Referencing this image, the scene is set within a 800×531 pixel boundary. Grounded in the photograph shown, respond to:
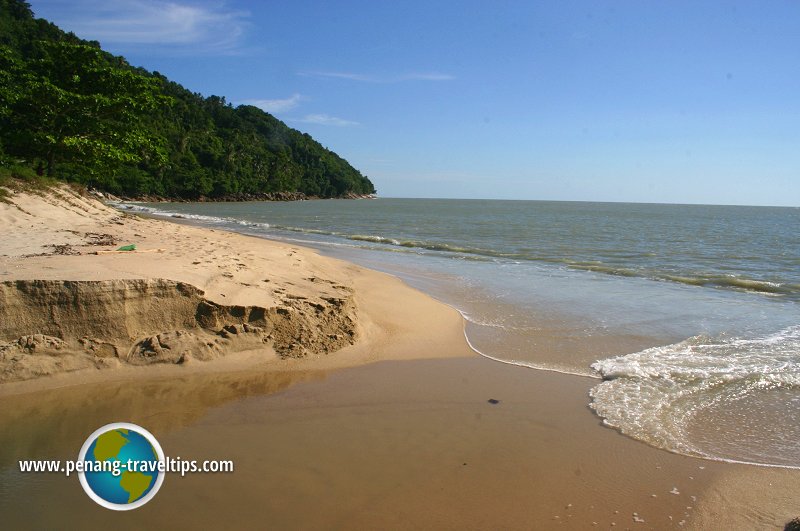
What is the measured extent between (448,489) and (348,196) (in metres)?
144

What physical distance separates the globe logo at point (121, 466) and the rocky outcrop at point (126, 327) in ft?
4.33

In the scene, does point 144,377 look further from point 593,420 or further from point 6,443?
point 593,420

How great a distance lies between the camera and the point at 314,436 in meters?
4.09

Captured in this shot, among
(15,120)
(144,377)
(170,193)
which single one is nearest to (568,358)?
(144,377)

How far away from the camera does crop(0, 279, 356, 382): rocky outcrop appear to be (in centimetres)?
489

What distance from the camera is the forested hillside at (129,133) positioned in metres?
17.0

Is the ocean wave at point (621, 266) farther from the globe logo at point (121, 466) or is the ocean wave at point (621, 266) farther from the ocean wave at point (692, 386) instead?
the globe logo at point (121, 466)

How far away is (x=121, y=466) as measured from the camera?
139 inches

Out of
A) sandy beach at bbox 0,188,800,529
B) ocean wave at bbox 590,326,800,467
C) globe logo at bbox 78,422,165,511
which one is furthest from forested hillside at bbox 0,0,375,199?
ocean wave at bbox 590,326,800,467

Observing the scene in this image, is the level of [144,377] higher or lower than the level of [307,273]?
lower

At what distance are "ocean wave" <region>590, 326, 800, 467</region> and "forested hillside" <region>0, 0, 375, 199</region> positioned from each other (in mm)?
17561

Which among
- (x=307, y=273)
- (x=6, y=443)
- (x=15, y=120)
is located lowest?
(x=6, y=443)

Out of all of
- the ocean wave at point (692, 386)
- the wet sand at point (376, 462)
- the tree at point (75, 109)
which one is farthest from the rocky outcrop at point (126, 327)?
the tree at point (75, 109)

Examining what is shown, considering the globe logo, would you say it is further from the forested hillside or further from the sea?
the forested hillside
